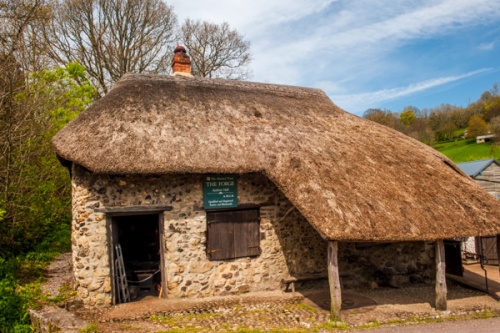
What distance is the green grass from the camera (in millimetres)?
32469

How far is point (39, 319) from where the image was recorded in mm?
6582

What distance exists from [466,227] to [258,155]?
179 inches

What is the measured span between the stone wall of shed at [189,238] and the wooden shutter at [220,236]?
14 cm

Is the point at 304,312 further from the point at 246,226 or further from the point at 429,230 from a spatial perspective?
the point at 429,230

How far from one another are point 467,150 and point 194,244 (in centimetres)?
3690

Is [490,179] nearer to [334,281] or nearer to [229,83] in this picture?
[229,83]

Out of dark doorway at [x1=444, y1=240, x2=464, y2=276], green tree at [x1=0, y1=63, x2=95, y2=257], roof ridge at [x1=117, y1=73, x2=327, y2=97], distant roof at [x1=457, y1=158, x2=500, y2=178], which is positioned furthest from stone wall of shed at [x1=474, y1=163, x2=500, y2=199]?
green tree at [x1=0, y1=63, x2=95, y2=257]

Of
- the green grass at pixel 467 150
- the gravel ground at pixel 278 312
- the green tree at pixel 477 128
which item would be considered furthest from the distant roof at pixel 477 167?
the green tree at pixel 477 128

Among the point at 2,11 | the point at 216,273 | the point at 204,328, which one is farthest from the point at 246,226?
the point at 2,11

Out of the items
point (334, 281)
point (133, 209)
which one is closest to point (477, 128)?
point (334, 281)

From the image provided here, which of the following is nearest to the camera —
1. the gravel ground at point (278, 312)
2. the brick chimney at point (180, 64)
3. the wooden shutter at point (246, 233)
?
the gravel ground at point (278, 312)

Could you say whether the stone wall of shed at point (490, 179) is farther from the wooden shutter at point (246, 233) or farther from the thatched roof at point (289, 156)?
the wooden shutter at point (246, 233)

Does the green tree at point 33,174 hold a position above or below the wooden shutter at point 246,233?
above

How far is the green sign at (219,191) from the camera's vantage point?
804 centimetres
